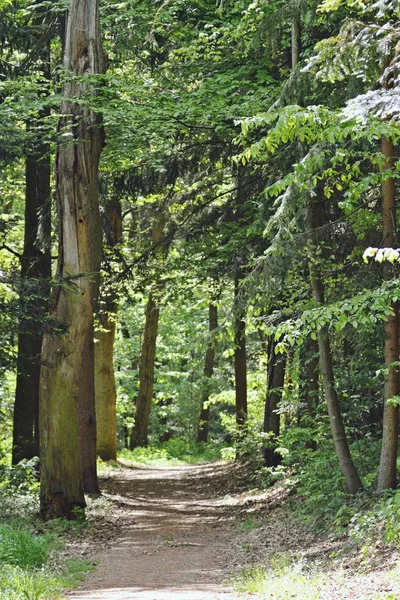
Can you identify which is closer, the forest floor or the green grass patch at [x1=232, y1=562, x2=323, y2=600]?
the green grass patch at [x1=232, y1=562, x2=323, y2=600]

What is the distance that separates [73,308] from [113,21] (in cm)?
566

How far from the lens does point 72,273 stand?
41.3 feet

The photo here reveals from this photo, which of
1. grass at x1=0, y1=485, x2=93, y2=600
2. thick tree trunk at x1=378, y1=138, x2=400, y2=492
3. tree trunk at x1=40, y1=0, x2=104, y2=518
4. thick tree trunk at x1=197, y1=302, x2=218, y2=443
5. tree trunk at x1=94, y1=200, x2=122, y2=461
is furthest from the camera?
thick tree trunk at x1=197, y1=302, x2=218, y2=443

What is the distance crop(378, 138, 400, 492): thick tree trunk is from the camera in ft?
30.3

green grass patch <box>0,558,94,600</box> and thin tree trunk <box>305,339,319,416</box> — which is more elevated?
thin tree trunk <box>305,339,319,416</box>

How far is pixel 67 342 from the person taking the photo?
40.8 ft

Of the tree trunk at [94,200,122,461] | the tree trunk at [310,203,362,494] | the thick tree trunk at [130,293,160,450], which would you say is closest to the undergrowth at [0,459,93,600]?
the tree trunk at [310,203,362,494]

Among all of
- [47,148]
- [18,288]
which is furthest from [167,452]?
[18,288]

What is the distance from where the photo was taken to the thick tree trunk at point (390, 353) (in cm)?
923

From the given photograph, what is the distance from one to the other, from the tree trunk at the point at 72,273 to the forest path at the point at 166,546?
4.57ft

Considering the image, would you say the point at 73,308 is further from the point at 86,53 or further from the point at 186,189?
the point at 186,189

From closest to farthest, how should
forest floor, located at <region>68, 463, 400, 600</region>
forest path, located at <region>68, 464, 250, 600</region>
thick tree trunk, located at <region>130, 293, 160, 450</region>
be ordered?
forest floor, located at <region>68, 463, 400, 600</region>
forest path, located at <region>68, 464, 250, 600</region>
thick tree trunk, located at <region>130, 293, 160, 450</region>

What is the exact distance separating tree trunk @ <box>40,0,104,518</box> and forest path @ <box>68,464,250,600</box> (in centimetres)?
139

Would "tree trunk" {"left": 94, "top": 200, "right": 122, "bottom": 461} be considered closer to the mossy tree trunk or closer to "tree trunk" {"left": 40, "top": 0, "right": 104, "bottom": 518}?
the mossy tree trunk
